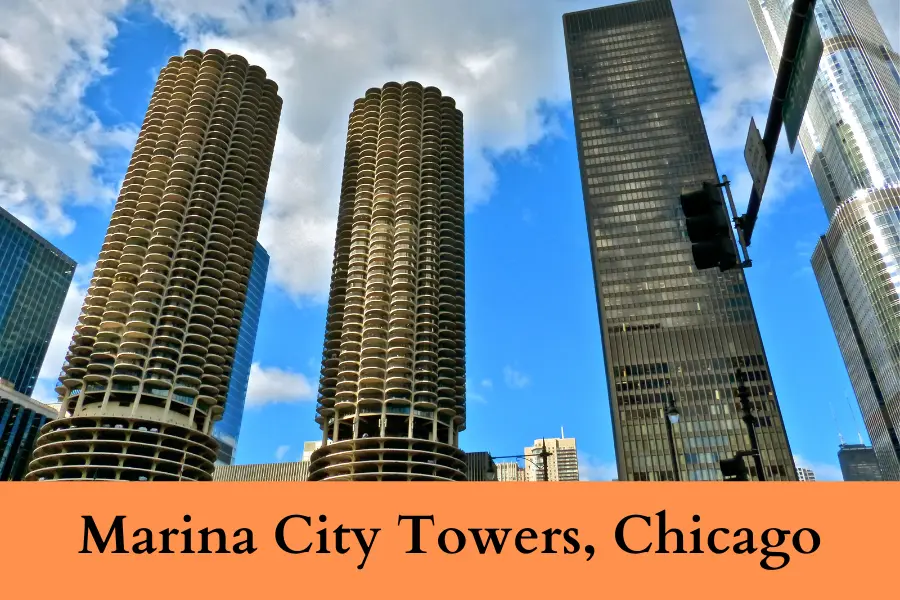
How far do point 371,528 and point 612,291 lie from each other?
121m

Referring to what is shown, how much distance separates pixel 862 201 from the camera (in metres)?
133

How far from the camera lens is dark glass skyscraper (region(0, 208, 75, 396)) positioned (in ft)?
500

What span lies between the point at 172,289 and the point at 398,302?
36255 millimetres

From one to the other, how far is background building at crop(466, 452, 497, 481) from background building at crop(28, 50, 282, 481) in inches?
1849

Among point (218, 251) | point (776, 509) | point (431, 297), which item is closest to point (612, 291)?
point (431, 297)

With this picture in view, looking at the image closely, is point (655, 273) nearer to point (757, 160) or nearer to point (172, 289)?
point (172, 289)

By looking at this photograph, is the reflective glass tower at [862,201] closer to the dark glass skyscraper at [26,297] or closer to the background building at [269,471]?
the background building at [269,471]

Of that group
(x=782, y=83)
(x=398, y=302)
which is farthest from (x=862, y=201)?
(x=782, y=83)

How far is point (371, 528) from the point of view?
7.65 meters

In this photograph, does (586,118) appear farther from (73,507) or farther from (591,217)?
(73,507)

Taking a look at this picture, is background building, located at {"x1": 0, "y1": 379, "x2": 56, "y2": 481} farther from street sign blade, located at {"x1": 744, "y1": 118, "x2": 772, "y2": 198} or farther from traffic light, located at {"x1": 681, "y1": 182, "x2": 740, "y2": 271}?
street sign blade, located at {"x1": 744, "y1": 118, "x2": 772, "y2": 198}

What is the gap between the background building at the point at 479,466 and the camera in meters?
118

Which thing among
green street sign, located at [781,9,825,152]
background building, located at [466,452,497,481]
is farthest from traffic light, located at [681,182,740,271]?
background building, located at [466,452,497,481]

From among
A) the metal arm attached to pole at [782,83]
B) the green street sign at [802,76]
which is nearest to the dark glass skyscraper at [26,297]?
the metal arm attached to pole at [782,83]
